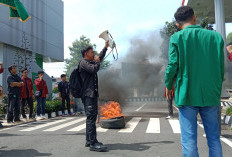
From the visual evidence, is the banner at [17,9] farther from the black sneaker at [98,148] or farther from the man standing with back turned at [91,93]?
the black sneaker at [98,148]

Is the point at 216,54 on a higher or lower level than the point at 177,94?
higher

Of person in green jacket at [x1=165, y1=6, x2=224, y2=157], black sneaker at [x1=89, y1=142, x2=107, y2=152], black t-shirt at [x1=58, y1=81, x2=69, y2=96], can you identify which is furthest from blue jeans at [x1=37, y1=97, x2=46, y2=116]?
person in green jacket at [x1=165, y1=6, x2=224, y2=157]

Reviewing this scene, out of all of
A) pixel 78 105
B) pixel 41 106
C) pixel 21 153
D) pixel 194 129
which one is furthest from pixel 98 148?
pixel 78 105

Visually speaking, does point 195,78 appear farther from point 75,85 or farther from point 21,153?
point 21,153

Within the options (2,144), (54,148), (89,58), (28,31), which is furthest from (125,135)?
(28,31)

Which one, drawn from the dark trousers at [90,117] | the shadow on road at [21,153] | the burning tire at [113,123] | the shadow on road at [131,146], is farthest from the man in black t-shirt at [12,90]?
the shadow on road at [131,146]

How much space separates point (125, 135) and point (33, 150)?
85.1 inches

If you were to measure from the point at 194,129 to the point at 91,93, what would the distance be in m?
2.22

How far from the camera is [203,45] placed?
246cm

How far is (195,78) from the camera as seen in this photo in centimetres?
243

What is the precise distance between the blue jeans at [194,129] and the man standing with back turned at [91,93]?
77.6 inches

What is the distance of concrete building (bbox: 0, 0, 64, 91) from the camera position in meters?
18.0

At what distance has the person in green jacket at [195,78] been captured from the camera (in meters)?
2.43

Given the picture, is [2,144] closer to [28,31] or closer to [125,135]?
[125,135]
